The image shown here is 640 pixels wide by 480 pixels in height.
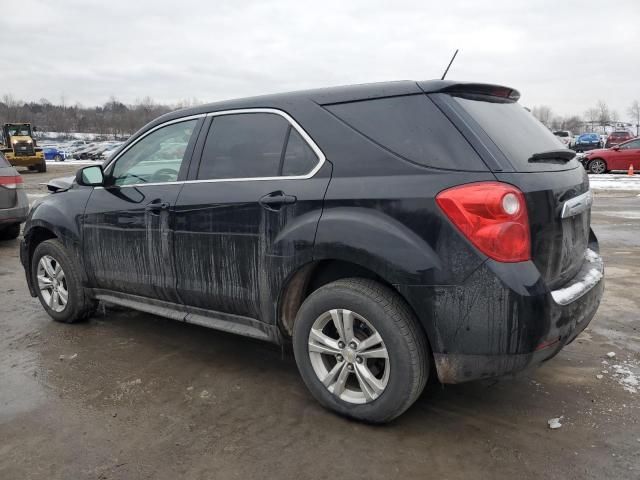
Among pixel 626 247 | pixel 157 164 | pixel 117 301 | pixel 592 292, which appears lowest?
pixel 626 247

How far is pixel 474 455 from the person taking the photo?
8.66ft

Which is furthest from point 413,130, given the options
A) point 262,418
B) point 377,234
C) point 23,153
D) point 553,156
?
point 23,153

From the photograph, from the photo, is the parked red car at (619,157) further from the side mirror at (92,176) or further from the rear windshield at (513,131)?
the side mirror at (92,176)

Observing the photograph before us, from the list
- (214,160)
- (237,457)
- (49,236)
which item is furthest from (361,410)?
(49,236)

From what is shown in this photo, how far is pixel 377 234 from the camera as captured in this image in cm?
271

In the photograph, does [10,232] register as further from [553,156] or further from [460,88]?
[553,156]

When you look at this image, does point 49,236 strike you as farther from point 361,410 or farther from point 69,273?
point 361,410

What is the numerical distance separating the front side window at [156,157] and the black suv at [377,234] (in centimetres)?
2

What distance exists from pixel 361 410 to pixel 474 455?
23.7 inches

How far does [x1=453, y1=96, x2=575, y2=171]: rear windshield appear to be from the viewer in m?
2.74

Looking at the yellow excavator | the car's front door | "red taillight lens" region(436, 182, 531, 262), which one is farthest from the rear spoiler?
the yellow excavator

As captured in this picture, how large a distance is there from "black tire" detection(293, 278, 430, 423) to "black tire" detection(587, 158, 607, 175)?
68.7 feet

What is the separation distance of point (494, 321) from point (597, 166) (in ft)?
69.2

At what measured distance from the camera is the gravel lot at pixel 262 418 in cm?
258
